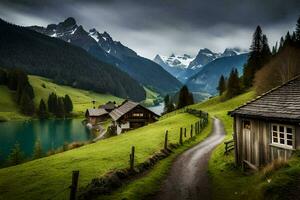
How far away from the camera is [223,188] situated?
20.2 metres

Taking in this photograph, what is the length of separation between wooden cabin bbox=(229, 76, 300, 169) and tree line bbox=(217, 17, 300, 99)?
5024 centimetres

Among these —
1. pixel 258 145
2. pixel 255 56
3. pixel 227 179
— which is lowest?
pixel 227 179

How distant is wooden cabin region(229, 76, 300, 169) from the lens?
1886cm

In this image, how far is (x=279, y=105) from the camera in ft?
69.1

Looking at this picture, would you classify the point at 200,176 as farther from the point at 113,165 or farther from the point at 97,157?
the point at 97,157

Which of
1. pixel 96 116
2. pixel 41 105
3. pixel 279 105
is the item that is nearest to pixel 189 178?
pixel 279 105

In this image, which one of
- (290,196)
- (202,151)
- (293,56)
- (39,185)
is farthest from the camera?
(293,56)

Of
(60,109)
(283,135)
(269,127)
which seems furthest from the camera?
(60,109)

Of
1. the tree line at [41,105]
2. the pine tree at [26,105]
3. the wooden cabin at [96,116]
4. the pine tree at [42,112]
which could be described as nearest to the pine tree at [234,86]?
the wooden cabin at [96,116]

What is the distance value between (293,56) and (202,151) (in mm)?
50728

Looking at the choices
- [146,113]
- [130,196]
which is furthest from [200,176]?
[146,113]

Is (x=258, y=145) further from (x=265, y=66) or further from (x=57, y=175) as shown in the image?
(x=265, y=66)

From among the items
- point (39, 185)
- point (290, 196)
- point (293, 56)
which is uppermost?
point (293, 56)

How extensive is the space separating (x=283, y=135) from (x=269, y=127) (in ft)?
4.20
